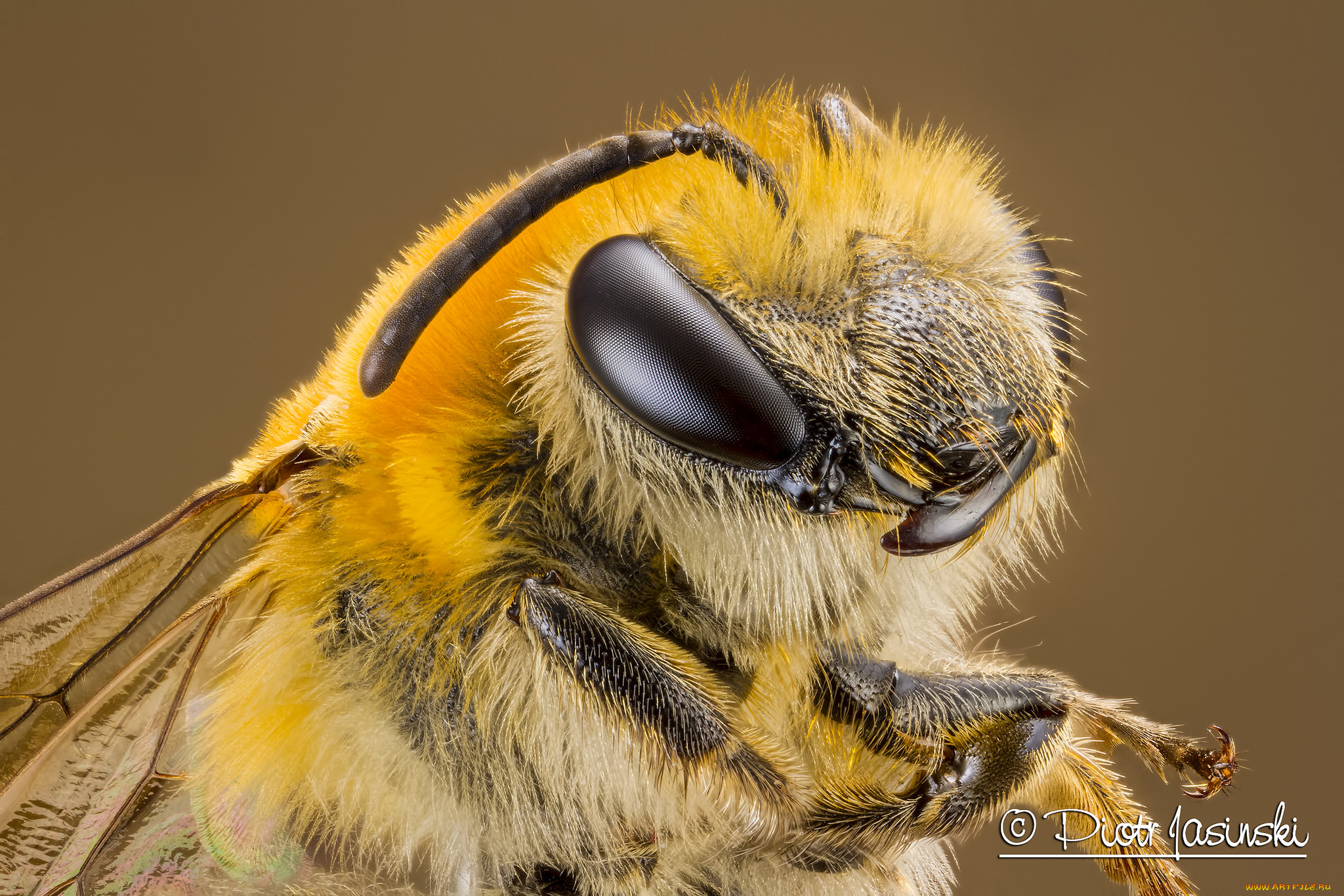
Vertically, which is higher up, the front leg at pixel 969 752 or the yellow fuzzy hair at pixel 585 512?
the yellow fuzzy hair at pixel 585 512

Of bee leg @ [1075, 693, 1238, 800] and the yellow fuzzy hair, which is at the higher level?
the yellow fuzzy hair

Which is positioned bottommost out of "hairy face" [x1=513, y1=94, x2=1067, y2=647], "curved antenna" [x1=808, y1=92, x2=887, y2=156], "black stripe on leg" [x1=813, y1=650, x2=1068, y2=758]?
"black stripe on leg" [x1=813, y1=650, x2=1068, y2=758]

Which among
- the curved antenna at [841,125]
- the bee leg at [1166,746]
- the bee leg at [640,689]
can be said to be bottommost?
the bee leg at [1166,746]

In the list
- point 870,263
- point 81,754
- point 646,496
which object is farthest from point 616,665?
point 81,754

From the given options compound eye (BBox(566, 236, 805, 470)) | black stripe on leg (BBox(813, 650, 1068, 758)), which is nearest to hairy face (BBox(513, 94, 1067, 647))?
compound eye (BBox(566, 236, 805, 470))

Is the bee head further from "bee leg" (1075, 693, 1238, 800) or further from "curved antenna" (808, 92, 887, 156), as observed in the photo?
"bee leg" (1075, 693, 1238, 800)

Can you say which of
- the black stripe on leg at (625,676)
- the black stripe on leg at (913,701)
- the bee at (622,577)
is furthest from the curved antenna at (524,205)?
the black stripe on leg at (913,701)

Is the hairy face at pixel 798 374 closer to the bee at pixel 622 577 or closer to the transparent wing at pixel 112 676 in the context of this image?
the bee at pixel 622 577

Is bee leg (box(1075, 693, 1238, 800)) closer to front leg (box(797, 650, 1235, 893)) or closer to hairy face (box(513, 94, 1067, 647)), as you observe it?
front leg (box(797, 650, 1235, 893))

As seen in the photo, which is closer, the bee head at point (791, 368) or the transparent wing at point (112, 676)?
the bee head at point (791, 368)

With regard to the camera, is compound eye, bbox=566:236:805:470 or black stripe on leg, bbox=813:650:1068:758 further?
black stripe on leg, bbox=813:650:1068:758
